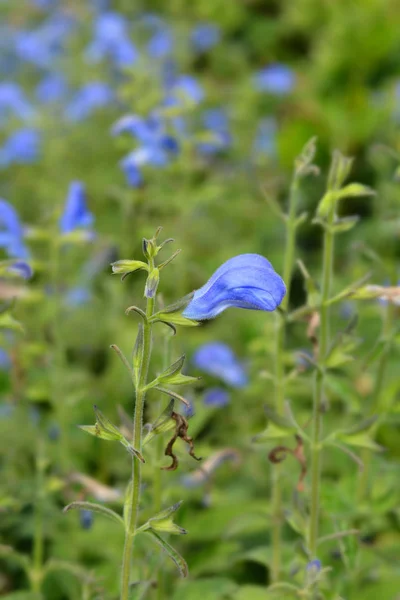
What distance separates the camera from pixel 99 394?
7.92ft

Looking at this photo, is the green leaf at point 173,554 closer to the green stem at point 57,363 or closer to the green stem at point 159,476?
the green stem at point 159,476

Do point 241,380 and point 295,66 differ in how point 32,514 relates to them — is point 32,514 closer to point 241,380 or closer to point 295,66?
point 241,380

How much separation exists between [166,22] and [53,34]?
1.20 metres

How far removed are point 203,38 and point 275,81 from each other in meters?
1.13

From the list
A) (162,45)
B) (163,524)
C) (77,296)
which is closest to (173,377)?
(163,524)

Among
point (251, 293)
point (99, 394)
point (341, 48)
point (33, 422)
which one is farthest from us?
point (341, 48)

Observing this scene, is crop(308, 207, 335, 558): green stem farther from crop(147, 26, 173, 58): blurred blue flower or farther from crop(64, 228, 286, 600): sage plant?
crop(147, 26, 173, 58): blurred blue flower

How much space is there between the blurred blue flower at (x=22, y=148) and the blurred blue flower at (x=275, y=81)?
1471 millimetres

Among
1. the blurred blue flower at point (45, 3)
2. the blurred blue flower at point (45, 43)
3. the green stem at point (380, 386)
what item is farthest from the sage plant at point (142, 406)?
the blurred blue flower at point (45, 3)

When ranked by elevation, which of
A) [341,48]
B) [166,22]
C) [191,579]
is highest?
[166,22]

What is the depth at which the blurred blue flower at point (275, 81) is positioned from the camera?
14.4 ft

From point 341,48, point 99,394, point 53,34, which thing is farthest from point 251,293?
point 53,34

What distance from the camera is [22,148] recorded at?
3.36 m

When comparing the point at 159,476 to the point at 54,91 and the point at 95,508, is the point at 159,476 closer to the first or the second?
the point at 95,508
